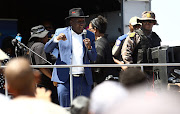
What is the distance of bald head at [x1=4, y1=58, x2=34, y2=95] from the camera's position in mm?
2887

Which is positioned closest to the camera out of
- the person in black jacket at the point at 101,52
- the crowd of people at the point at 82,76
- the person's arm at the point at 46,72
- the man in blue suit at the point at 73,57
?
the crowd of people at the point at 82,76

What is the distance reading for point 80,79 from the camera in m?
5.84

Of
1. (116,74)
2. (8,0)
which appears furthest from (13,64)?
(8,0)

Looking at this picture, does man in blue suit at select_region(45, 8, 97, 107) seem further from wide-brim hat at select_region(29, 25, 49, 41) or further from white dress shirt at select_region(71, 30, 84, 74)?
wide-brim hat at select_region(29, 25, 49, 41)

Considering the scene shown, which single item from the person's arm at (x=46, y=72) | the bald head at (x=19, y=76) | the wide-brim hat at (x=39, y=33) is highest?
the wide-brim hat at (x=39, y=33)

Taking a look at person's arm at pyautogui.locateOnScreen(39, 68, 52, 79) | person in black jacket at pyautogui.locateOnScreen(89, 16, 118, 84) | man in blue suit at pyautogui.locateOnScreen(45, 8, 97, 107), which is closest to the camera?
man in blue suit at pyautogui.locateOnScreen(45, 8, 97, 107)

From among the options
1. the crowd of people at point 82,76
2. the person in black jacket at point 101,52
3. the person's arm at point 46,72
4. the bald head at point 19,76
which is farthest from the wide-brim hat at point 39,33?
the bald head at point 19,76

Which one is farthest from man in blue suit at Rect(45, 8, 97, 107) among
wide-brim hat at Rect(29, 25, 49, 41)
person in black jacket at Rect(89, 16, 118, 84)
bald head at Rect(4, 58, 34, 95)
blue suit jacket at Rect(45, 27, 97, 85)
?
bald head at Rect(4, 58, 34, 95)

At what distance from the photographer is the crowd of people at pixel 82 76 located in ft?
9.24

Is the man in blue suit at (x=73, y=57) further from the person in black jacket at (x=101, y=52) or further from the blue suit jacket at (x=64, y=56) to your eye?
the person in black jacket at (x=101, y=52)

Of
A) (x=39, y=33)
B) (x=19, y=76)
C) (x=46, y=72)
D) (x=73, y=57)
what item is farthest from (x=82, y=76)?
(x=19, y=76)

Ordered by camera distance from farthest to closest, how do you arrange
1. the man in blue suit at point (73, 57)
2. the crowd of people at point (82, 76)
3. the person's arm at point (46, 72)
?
1. the person's arm at point (46, 72)
2. the man in blue suit at point (73, 57)
3. the crowd of people at point (82, 76)

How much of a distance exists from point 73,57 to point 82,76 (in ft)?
1.04

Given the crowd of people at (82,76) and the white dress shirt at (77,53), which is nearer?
the crowd of people at (82,76)
